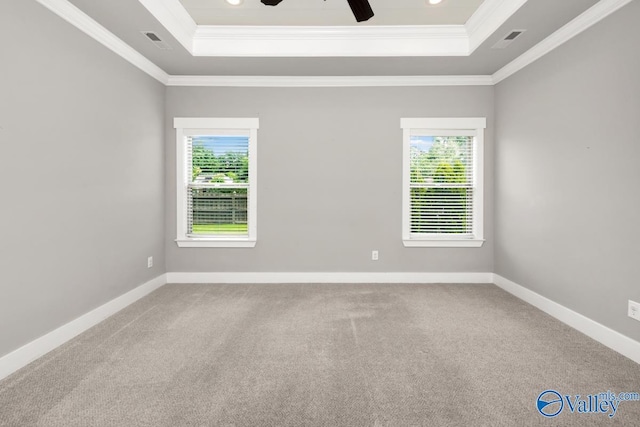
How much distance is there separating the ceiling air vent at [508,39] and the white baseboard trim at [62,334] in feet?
15.6

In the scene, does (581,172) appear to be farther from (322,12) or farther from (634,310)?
(322,12)

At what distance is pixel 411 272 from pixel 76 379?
3.73 m

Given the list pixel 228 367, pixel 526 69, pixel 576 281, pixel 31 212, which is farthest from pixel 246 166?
pixel 576 281

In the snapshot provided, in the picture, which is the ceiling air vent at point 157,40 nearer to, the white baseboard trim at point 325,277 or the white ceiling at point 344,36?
the white ceiling at point 344,36

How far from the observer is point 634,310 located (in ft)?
8.23

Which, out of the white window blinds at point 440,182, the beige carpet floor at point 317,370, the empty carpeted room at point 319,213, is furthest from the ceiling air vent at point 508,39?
the beige carpet floor at point 317,370

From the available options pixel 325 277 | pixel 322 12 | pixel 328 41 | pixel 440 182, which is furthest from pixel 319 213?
pixel 322 12

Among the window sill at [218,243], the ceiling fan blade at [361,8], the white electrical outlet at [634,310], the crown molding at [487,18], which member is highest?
the crown molding at [487,18]

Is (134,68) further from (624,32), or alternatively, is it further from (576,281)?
(576,281)

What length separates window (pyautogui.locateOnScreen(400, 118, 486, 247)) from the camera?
14.9ft

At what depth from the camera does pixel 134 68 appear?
12.4 feet

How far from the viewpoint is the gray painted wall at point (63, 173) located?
231 cm

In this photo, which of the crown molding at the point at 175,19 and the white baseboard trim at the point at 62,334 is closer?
the white baseboard trim at the point at 62,334

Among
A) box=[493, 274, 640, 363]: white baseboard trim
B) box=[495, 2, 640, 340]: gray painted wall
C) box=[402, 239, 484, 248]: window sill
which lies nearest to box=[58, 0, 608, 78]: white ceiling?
Answer: box=[495, 2, 640, 340]: gray painted wall
